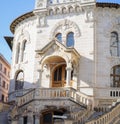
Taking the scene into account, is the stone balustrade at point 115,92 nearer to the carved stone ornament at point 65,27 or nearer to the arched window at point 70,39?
the arched window at point 70,39

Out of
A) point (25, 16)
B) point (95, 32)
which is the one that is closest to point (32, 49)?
point (25, 16)

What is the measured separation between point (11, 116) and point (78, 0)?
13435mm

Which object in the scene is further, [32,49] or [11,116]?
[32,49]

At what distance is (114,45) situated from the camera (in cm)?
3153

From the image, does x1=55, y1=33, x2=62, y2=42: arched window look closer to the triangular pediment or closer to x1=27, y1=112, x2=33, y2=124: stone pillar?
the triangular pediment

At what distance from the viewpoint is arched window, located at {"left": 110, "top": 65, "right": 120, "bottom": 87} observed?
30219 mm

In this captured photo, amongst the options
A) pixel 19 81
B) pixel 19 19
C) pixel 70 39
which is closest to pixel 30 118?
pixel 19 81

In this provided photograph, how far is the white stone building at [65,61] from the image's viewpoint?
27031mm

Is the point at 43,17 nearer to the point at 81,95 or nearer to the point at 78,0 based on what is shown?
the point at 78,0

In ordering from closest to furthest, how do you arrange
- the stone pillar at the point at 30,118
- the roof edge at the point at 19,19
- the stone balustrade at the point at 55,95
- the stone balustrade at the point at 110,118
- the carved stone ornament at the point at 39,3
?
the stone balustrade at the point at 110,118
the stone pillar at the point at 30,118
the stone balustrade at the point at 55,95
the carved stone ornament at the point at 39,3
the roof edge at the point at 19,19

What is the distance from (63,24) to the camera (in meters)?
32.3

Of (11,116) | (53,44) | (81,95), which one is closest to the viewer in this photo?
(11,116)

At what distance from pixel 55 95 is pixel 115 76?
6666mm

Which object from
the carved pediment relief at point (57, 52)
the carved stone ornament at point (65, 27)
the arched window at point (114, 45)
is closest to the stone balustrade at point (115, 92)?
the arched window at point (114, 45)
